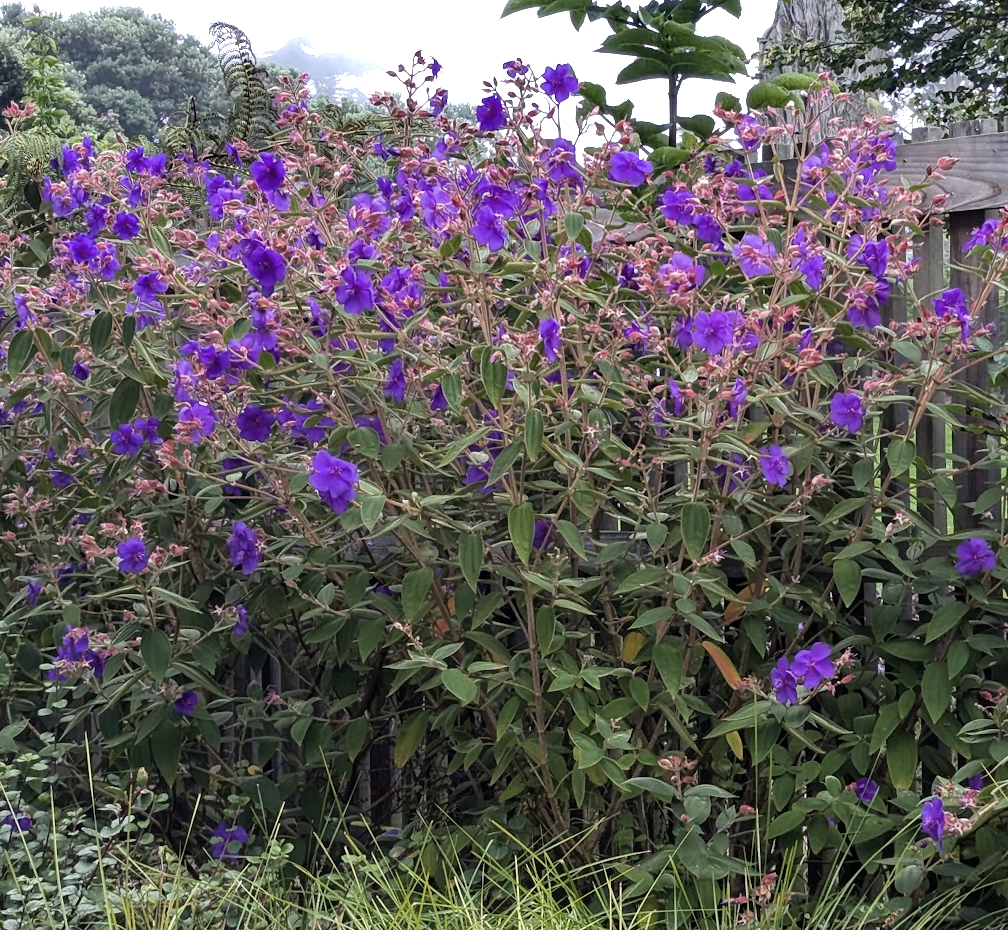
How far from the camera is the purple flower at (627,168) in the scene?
8.51ft

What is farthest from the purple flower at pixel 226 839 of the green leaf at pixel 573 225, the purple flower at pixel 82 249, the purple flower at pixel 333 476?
the green leaf at pixel 573 225

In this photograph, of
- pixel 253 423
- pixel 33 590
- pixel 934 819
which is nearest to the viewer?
pixel 934 819

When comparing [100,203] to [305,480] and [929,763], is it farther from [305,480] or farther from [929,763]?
[929,763]

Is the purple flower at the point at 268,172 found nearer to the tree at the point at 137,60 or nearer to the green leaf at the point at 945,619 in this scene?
the green leaf at the point at 945,619

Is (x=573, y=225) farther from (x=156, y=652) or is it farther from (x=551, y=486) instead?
(x=156, y=652)

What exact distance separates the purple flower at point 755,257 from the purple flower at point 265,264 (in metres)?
0.91

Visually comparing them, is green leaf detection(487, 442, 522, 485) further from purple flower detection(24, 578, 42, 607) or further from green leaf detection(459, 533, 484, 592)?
purple flower detection(24, 578, 42, 607)

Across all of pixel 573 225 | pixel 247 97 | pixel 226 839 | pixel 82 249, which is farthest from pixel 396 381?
pixel 247 97

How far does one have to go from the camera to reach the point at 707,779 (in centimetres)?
286

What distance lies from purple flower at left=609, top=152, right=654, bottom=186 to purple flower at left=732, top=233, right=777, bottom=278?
260 millimetres

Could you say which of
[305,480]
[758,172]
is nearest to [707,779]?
[305,480]

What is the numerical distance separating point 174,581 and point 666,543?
50.4 inches

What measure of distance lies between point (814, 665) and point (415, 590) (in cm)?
78

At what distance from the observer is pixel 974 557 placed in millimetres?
2555
